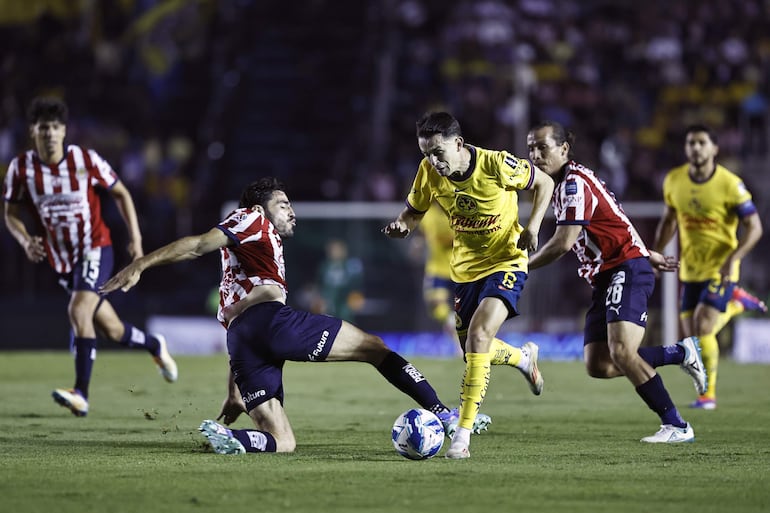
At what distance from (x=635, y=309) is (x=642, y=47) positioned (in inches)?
639

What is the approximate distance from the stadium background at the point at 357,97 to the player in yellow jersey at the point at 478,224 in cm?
1095

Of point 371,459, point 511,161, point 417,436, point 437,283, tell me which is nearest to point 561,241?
point 511,161

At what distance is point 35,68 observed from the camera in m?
22.3

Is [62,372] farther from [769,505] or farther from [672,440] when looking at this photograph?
[769,505]

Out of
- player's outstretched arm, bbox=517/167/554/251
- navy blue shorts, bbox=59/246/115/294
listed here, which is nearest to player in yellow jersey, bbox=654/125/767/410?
player's outstretched arm, bbox=517/167/554/251

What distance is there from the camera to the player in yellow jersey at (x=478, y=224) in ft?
24.5

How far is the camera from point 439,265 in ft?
58.6

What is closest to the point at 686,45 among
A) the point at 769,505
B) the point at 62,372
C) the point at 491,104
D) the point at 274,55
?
the point at 491,104

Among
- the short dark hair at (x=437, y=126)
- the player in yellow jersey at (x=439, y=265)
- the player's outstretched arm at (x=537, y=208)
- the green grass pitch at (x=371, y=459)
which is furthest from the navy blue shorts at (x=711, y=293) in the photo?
the player in yellow jersey at (x=439, y=265)

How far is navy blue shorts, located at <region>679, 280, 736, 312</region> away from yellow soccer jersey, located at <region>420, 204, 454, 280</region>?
6.49m

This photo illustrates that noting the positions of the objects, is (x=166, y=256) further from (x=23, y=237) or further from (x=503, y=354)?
(x=23, y=237)

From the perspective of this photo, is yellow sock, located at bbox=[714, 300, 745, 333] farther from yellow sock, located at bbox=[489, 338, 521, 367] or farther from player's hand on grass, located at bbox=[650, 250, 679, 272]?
yellow sock, located at bbox=[489, 338, 521, 367]

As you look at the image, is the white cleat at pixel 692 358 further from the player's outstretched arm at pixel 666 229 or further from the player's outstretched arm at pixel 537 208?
the player's outstretched arm at pixel 666 229

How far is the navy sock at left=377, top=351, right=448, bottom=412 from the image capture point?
7570 mm
